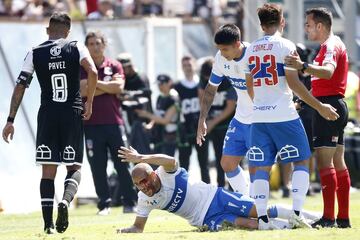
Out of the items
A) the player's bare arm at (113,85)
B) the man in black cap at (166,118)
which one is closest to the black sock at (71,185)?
the player's bare arm at (113,85)

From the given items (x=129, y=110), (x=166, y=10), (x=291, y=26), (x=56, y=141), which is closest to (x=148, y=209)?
(x=56, y=141)

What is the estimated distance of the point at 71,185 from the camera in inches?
498

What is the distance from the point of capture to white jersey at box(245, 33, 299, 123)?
11.6 meters

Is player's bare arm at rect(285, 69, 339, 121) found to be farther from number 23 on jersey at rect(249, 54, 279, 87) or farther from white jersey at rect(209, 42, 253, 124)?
white jersey at rect(209, 42, 253, 124)

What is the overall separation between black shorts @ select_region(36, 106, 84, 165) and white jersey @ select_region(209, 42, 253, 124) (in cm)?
158

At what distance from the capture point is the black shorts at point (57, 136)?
12703 millimetres

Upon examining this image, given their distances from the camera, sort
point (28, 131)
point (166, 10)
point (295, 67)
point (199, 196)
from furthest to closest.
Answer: point (166, 10) → point (28, 131) → point (199, 196) → point (295, 67)

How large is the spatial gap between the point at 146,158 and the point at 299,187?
1458 millimetres

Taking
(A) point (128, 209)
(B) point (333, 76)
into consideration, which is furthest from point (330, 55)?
(A) point (128, 209)

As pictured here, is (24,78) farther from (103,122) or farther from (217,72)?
(103,122)

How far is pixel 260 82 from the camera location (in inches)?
464

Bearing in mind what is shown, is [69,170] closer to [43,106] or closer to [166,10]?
[43,106]

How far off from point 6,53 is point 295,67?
10.8 metres

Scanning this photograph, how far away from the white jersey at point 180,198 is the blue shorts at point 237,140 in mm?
1155
